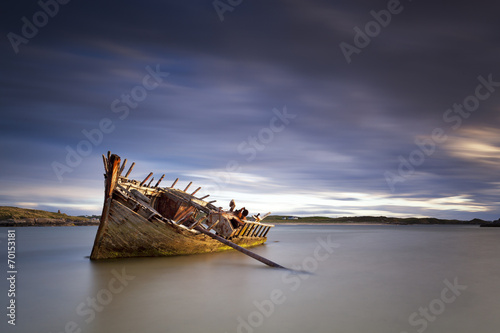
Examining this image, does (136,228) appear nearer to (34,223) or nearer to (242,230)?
(242,230)

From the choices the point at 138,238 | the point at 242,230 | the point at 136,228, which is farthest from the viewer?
the point at 242,230

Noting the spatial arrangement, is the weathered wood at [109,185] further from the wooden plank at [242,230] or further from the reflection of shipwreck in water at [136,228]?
the wooden plank at [242,230]

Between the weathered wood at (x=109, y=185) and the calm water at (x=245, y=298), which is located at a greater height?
the weathered wood at (x=109, y=185)

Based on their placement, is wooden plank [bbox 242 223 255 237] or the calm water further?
wooden plank [bbox 242 223 255 237]

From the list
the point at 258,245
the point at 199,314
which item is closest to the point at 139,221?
the point at 199,314

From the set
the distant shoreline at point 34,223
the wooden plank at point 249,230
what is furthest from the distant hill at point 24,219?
the wooden plank at point 249,230

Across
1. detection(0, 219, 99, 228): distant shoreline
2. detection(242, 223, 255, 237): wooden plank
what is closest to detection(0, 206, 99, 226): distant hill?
detection(0, 219, 99, 228): distant shoreline

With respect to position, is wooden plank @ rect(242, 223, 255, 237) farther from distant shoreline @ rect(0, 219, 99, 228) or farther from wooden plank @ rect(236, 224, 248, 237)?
distant shoreline @ rect(0, 219, 99, 228)

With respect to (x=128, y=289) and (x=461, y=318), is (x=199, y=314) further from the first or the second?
(x=461, y=318)

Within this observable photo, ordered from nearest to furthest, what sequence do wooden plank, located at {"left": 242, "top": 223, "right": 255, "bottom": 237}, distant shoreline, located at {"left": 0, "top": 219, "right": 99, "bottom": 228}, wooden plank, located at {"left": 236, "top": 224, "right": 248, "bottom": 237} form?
wooden plank, located at {"left": 236, "top": 224, "right": 248, "bottom": 237} → wooden plank, located at {"left": 242, "top": 223, "right": 255, "bottom": 237} → distant shoreline, located at {"left": 0, "top": 219, "right": 99, "bottom": 228}

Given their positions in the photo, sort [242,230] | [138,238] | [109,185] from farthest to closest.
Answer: [242,230], [138,238], [109,185]

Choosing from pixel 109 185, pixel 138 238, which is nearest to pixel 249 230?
pixel 138 238

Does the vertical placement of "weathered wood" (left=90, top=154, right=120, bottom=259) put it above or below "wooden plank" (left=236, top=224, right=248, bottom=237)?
above

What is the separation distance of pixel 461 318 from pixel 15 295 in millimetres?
9475
